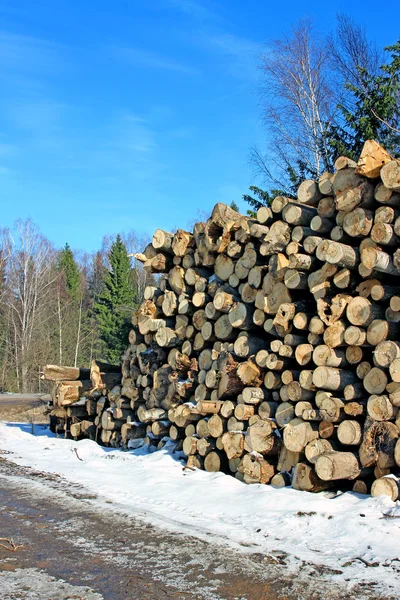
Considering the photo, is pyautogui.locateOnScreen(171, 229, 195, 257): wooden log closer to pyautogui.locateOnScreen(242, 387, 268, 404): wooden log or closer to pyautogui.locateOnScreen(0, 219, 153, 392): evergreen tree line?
pyautogui.locateOnScreen(242, 387, 268, 404): wooden log

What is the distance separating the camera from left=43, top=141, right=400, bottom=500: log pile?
19.6 feet

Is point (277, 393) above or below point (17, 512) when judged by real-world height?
above

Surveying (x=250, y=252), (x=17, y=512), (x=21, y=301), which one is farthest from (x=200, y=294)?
(x=21, y=301)

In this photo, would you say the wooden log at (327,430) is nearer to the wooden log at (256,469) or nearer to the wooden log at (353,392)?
the wooden log at (353,392)

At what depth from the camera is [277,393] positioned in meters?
7.19

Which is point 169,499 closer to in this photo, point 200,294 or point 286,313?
point 286,313

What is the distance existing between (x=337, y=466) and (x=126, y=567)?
2.40 metres

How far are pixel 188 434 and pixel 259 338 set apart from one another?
5.53 feet

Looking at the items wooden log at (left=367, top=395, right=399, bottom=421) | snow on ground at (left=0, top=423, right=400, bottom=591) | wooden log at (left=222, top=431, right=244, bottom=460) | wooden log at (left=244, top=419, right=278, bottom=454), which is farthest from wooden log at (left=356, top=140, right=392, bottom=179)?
wooden log at (left=222, top=431, right=244, bottom=460)

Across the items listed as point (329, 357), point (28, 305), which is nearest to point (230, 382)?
point (329, 357)

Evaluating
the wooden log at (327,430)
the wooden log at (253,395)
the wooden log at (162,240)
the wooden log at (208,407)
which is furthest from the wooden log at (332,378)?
the wooden log at (162,240)

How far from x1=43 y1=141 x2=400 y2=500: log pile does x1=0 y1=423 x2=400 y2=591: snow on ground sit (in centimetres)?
31

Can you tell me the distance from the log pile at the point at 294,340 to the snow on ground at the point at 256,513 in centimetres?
31

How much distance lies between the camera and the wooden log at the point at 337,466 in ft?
19.1
